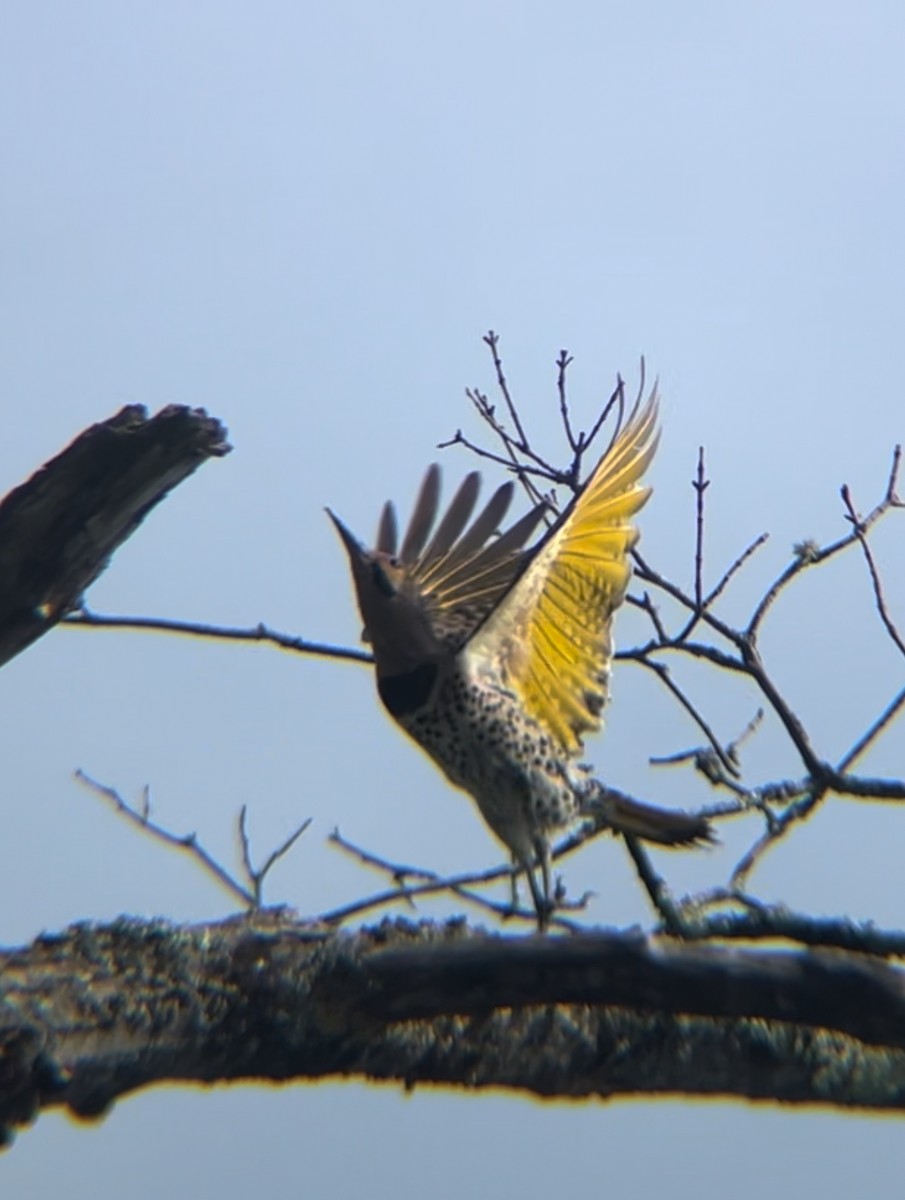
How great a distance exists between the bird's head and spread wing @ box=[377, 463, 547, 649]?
0.05 m

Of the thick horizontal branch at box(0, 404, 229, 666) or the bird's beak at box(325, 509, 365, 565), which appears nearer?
the thick horizontal branch at box(0, 404, 229, 666)

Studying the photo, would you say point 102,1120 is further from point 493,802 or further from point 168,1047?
point 493,802

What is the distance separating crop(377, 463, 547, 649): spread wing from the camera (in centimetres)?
541

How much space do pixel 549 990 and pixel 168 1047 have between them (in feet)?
1.96

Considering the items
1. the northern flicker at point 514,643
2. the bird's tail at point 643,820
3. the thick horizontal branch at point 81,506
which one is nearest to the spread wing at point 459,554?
the northern flicker at point 514,643

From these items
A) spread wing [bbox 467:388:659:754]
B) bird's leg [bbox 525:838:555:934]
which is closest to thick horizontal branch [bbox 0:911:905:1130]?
bird's leg [bbox 525:838:555:934]

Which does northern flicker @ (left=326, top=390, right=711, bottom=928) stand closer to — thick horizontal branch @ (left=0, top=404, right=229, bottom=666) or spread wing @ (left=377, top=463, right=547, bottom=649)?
spread wing @ (left=377, top=463, right=547, bottom=649)

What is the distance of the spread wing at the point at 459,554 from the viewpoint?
5.41 m

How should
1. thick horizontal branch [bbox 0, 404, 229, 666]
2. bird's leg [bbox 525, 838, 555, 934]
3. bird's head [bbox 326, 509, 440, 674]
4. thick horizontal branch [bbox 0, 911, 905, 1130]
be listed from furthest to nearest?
bird's head [bbox 326, 509, 440, 674] → bird's leg [bbox 525, 838, 555, 934] → thick horizontal branch [bbox 0, 404, 229, 666] → thick horizontal branch [bbox 0, 911, 905, 1130]

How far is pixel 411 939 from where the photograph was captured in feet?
9.94

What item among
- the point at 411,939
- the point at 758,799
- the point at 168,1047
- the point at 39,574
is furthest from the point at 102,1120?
the point at 758,799

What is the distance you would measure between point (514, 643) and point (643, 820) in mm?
643

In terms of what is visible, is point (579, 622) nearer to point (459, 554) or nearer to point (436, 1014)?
point (459, 554)

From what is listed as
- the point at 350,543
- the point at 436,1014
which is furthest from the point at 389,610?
the point at 436,1014
